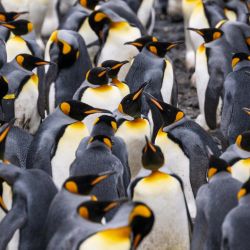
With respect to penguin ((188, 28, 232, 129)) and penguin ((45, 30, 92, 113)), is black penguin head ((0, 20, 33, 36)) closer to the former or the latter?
penguin ((45, 30, 92, 113))

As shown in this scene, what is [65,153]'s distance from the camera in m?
7.50

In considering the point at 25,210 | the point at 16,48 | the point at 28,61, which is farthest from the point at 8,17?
the point at 25,210

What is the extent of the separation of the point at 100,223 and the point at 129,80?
3.55m

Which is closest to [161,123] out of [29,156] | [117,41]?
[29,156]

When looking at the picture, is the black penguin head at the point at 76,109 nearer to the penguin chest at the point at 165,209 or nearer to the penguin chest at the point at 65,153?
the penguin chest at the point at 65,153

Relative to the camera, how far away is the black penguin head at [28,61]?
8766 mm

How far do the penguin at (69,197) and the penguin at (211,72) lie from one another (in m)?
3.64

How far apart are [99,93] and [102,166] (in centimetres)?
181

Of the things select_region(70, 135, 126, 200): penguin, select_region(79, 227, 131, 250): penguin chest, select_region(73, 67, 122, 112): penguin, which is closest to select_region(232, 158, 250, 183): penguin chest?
select_region(70, 135, 126, 200): penguin

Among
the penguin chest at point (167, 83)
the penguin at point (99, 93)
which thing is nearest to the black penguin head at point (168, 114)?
the penguin at point (99, 93)

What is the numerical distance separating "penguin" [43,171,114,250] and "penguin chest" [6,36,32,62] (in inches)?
160

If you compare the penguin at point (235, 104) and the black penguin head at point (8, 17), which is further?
the black penguin head at point (8, 17)

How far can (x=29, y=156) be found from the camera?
24.7 feet

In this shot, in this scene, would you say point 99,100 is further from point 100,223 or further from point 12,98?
point 100,223
